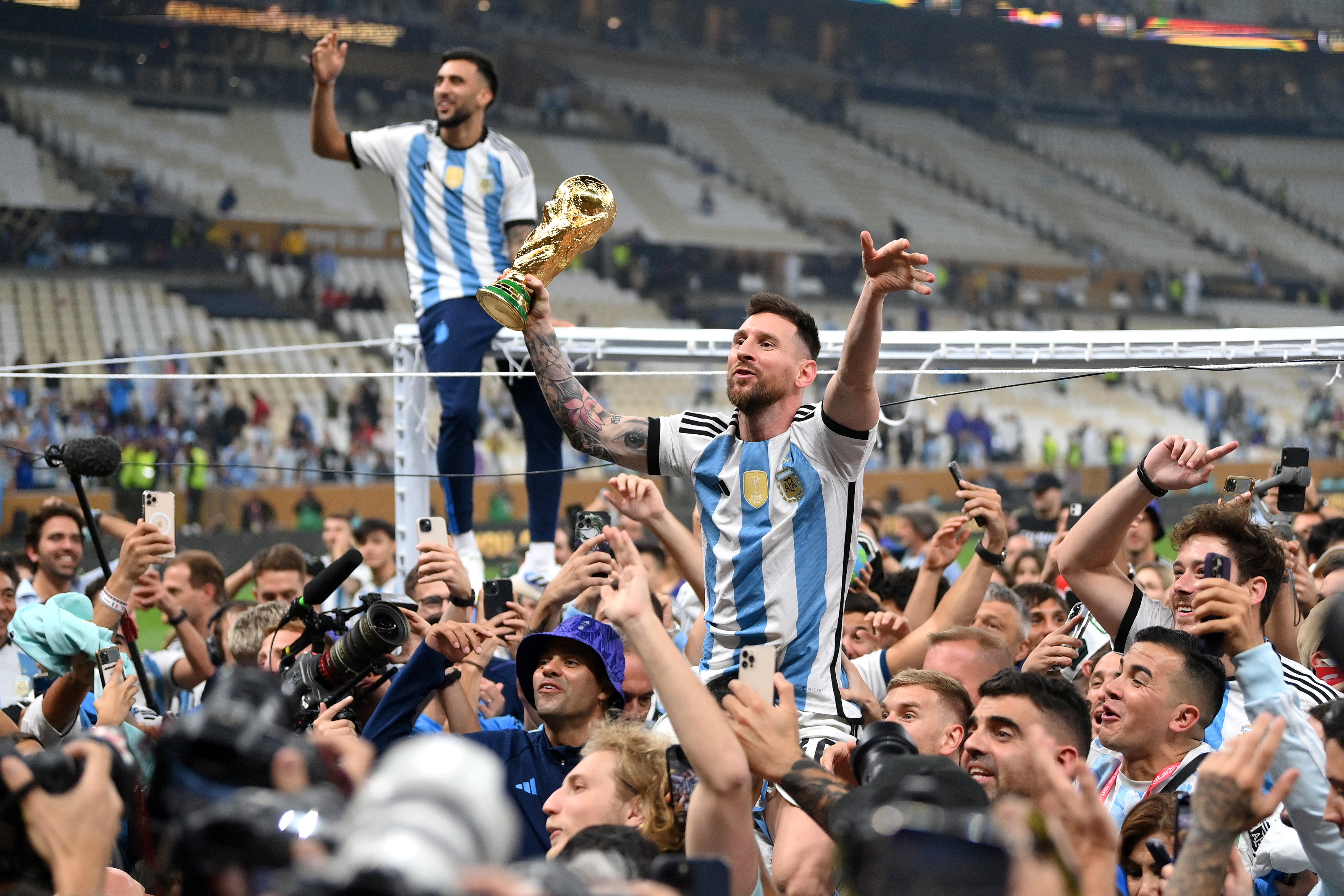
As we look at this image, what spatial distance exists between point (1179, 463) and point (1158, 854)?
140cm

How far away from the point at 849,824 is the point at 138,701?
4.62 meters

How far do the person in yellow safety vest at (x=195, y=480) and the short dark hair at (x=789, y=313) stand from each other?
13.6 metres

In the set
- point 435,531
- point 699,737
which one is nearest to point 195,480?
point 435,531

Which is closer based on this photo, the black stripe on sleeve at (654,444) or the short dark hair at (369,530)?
the black stripe on sleeve at (654,444)

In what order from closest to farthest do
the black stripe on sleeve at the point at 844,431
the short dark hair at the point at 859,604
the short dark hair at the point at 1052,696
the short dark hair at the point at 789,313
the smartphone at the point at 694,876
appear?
the smartphone at the point at 694,876
the short dark hair at the point at 1052,696
the black stripe on sleeve at the point at 844,431
the short dark hair at the point at 789,313
the short dark hair at the point at 859,604

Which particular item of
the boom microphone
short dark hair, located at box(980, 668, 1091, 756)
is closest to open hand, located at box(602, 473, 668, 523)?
short dark hair, located at box(980, 668, 1091, 756)

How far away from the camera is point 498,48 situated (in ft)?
121

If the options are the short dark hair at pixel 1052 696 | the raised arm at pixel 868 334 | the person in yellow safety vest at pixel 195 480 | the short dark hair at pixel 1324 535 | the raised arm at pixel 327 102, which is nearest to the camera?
the short dark hair at pixel 1052 696

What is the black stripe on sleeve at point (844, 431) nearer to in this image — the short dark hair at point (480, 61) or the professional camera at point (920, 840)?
the professional camera at point (920, 840)

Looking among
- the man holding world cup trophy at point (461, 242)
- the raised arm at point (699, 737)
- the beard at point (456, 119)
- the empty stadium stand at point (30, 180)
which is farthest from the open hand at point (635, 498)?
the empty stadium stand at point (30, 180)

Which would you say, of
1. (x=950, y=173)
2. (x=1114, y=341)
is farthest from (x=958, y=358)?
(x=950, y=173)

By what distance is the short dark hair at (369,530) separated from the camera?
28.9 feet

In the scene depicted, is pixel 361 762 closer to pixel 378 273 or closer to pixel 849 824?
pixel 849 824

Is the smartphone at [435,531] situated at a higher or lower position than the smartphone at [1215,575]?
lower
